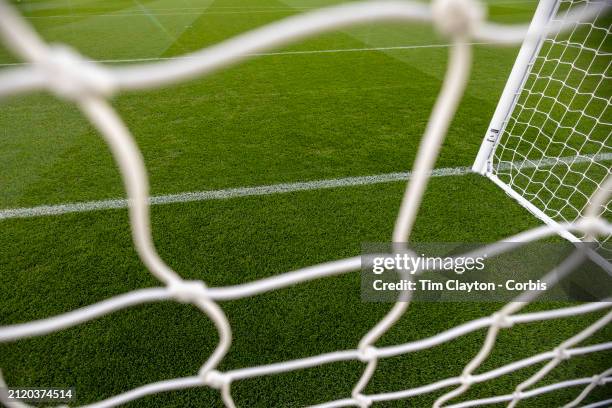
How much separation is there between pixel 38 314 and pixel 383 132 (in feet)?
6.97

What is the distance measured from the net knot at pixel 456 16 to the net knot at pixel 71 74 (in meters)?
0.32

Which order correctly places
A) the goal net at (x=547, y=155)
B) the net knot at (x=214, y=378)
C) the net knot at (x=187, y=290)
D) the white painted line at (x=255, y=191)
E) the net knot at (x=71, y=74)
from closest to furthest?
the net knot at (x=71, y=74) < the net knot at (x=187, y=290) < the net knot at (x=214, y=378) < the goal net at (x=547, y=155) < the white painted line at (x=255, y=191)

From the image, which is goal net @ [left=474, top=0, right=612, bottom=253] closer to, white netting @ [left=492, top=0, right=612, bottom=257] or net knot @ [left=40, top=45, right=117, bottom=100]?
white netting @ [left=492, top=0, right=612, bottom=257]

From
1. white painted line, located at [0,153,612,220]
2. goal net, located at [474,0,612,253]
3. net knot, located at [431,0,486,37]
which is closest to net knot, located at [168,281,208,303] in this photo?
net knot, located at [431,0,486,37]

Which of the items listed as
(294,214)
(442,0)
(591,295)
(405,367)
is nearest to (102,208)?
(294,214)

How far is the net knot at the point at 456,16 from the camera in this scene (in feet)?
1.22

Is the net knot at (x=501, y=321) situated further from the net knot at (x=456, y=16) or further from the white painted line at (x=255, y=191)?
the white painted line at (x=255, y=191)

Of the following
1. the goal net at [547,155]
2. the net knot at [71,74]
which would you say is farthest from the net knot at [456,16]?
the goal net at [547,155]

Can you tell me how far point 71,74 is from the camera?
34 cm

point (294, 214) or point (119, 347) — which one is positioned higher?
point (294, 214)

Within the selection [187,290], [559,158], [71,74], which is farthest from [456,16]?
[559,158]

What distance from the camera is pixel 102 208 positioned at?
1.88 metres

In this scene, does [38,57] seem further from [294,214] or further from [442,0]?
[294,214]

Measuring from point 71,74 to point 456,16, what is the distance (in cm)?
36
